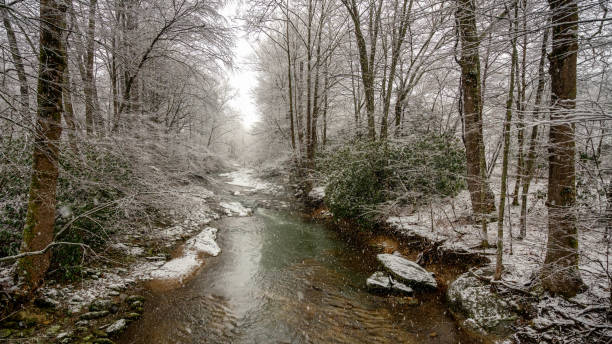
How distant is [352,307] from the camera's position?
14.6 ft

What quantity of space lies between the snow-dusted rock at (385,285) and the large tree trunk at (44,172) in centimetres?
553

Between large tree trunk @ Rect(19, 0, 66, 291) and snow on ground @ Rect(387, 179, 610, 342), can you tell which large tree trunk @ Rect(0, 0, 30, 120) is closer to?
large tree trunk @ Rect(19, 0, 66, 291)

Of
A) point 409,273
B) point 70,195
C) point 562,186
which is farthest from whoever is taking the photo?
point 409,273

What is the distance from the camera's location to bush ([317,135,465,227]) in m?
6.99

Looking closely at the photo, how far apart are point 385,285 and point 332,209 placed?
164 inches

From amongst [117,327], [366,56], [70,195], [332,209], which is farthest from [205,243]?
[366,56]

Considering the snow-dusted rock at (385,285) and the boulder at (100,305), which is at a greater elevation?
the boulder at (100,305)

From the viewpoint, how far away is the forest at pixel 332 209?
3.20 meters

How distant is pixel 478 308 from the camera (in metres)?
3.86

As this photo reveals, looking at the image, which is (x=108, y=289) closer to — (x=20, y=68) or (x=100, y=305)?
(x=100, y=305)

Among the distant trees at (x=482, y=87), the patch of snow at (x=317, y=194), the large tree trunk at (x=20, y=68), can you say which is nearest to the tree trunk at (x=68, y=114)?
the large tree trunk at (x=20, y=68)

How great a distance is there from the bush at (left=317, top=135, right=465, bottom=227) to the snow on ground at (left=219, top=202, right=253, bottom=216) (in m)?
4.03

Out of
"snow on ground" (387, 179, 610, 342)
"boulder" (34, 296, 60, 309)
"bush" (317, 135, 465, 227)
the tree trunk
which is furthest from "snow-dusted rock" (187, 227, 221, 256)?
"snow on ground" (387, 179, 610, 342)

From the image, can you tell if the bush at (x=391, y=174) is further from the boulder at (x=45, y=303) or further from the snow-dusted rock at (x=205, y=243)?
the boulder at (x=45, y=303)
